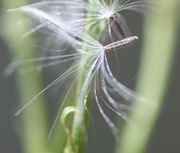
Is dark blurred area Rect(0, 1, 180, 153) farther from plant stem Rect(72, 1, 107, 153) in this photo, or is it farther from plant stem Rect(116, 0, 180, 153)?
plant stem Rect(72, 1, 107, 153)

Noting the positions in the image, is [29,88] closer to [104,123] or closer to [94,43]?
Result: [94,43]

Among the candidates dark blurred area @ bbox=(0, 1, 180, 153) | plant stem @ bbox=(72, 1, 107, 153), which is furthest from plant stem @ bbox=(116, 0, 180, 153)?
dark blurred area @ bbox=(0, 1, 180, 153)

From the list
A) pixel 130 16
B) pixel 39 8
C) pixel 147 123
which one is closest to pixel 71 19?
pixel 39 8

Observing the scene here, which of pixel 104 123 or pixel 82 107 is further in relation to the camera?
pixel 104 123

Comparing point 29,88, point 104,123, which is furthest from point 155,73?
point 104,123

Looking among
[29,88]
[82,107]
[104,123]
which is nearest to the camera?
[82,107]

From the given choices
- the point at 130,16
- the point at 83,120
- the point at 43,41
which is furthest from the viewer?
the point at 130,16

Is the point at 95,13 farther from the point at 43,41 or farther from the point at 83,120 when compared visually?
the point at 43,41
